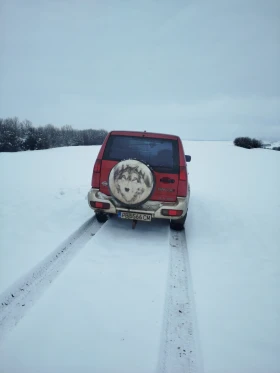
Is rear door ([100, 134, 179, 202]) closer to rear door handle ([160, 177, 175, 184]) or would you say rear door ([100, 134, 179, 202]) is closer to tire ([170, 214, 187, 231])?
rear door handle ([160, 177, 175, 184])

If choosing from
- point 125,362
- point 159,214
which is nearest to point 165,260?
point 159,214

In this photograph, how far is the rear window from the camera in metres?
3.87

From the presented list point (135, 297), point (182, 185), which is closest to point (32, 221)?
point (135, 297)

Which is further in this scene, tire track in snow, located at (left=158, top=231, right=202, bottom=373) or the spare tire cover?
the spare tire cover

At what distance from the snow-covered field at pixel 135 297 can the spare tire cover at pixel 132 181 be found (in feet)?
2.74

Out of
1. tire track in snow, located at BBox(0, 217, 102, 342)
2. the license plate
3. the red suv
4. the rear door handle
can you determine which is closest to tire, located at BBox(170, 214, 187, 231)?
the red suv

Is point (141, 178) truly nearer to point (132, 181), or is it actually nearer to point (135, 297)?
point (132, 181)

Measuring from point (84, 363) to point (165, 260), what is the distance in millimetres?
1757

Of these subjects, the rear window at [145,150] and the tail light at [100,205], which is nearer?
the tail light at [100,205]

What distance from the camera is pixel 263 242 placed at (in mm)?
4043

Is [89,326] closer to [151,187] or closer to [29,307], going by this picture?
[29,307]

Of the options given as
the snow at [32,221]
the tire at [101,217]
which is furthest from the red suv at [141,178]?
the snow at [32,221]

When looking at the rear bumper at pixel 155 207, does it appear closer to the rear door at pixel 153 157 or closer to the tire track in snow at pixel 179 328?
the rear door at pixel 153 157

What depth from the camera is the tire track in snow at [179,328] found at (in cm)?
174
